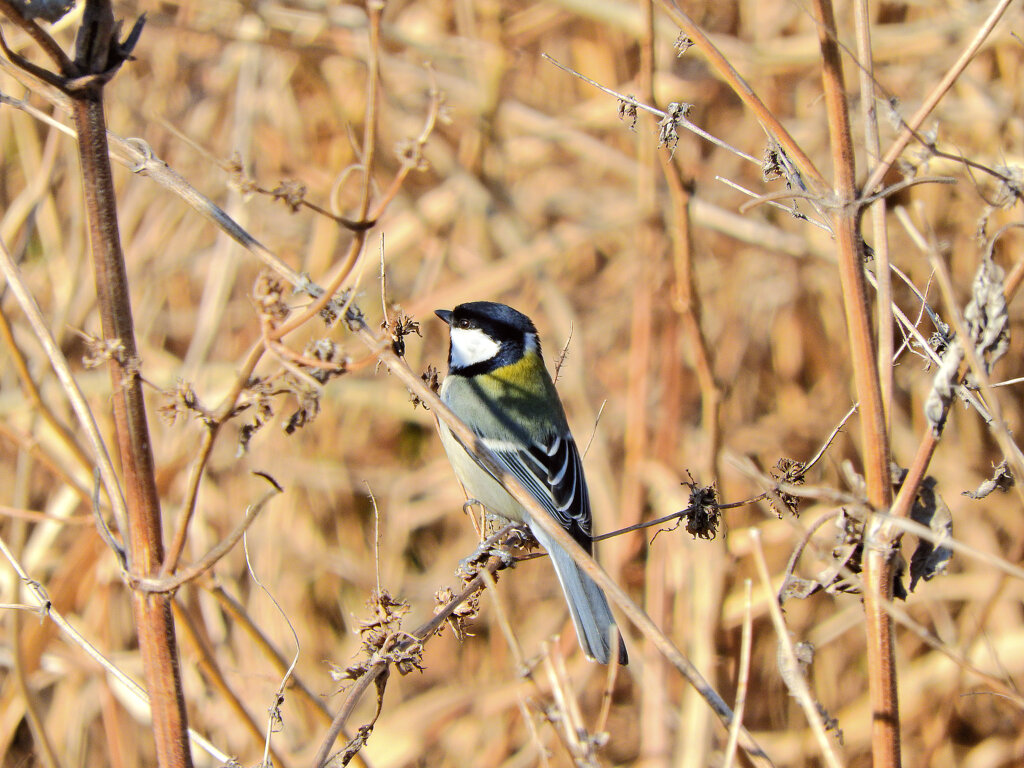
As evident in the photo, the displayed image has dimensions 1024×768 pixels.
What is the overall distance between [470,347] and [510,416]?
0.30 metres

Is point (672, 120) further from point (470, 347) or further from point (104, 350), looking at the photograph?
point (470, 347)

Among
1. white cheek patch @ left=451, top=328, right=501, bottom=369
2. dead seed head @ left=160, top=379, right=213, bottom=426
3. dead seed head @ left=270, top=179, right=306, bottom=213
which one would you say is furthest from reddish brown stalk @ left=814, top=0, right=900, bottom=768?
white cheek patch @ left=451, top=328, right=501, bottom=369

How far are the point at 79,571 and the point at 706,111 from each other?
335 cm

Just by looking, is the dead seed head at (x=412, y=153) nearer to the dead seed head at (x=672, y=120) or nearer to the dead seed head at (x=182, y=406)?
the dead seed head at (x=182, y=406)

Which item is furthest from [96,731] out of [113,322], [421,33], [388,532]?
[421,33]

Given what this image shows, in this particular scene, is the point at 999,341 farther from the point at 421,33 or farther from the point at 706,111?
the point at 421,33

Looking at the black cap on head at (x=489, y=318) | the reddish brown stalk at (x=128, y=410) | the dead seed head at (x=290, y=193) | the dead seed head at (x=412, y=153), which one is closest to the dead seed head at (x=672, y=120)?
the dead seed head at (x=412, y=153)

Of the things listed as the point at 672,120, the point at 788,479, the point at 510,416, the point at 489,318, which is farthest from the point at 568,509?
the point at 672,120

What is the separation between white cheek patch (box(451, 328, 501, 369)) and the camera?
2.75m

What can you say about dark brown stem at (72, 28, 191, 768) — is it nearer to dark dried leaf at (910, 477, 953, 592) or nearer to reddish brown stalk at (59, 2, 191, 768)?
reddish brown stalk at (59, 2, 191, 768)

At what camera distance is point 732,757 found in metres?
1.09

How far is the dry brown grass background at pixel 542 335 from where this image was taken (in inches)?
132

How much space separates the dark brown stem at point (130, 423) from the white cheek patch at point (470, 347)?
5.70 ft

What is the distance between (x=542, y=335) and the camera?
4172 mm
